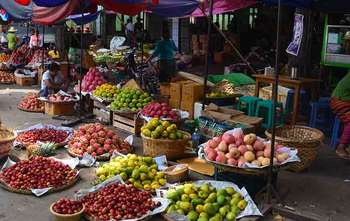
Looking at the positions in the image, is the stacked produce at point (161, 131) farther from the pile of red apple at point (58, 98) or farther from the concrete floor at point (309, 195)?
the pile of red apple at point (58, 98)

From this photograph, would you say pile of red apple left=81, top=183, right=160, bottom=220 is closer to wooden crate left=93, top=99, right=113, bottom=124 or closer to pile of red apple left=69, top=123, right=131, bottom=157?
pile of red apple left=69, top=123, right=131, bottom=157

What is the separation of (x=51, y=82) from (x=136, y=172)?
4.82m

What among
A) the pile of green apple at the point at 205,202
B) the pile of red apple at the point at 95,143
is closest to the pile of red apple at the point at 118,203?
the pile of green apple at the point at 205,202

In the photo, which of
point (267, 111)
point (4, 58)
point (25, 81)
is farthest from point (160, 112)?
point (4, 58)

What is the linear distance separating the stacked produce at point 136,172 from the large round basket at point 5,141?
140 cm

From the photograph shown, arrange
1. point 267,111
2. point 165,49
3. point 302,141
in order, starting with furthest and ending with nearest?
point 165,49 → point 267,111 → point 302,141

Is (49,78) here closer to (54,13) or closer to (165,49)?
(54,13)

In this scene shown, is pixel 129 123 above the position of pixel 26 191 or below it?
above

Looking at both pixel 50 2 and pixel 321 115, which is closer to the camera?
pixel 321 115

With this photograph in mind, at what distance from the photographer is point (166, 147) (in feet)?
19.5

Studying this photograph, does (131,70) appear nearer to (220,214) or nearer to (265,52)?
(265,52)

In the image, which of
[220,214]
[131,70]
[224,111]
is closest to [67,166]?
[220,214]

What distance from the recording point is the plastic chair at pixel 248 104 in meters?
7.71

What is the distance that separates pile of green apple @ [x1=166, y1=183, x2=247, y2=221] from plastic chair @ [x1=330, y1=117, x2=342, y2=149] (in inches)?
112
